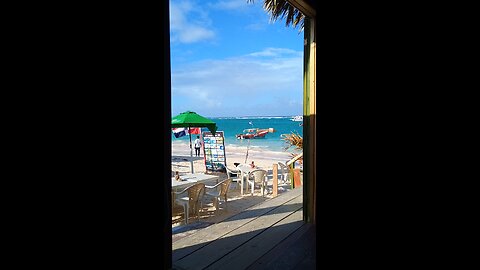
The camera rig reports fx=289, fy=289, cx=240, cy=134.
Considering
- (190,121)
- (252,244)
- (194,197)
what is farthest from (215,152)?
(252,244)

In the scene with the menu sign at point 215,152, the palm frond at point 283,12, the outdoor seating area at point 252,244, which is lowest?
the outdoor seating area at point 252,244

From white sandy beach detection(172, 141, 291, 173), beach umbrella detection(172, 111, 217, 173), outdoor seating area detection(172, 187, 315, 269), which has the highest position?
beach umbrella detection(172, 111, 217, 173)

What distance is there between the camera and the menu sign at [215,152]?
8.02 m

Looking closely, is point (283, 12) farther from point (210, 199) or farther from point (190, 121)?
point (210, 199)

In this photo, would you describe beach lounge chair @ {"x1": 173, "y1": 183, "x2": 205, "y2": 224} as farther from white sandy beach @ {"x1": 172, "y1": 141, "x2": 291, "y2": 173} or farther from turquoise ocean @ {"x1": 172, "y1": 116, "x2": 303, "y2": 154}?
turquoise ocean @ {"x1": 172, "y1": 116, "x2": 303, "y2": 154}

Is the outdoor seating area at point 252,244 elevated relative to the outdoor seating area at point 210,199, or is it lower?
elevated

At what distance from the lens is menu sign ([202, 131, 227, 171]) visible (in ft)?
26.3

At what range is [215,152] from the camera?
809 centimetres

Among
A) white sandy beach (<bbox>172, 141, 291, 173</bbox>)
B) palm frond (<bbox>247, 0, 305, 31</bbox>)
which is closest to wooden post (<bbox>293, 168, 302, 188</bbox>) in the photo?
palm frond (<bbox>247, 0, 305, 31</bbox>)

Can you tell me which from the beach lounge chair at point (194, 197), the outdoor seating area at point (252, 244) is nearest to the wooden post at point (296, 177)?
the beach lounge chair at point (194, 197)

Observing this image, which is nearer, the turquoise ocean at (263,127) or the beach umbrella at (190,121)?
the beach umbrella at (190,121)

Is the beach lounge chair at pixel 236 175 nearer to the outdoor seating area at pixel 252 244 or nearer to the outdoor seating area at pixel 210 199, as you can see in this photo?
the outdoor seating area at pixel 210 199
